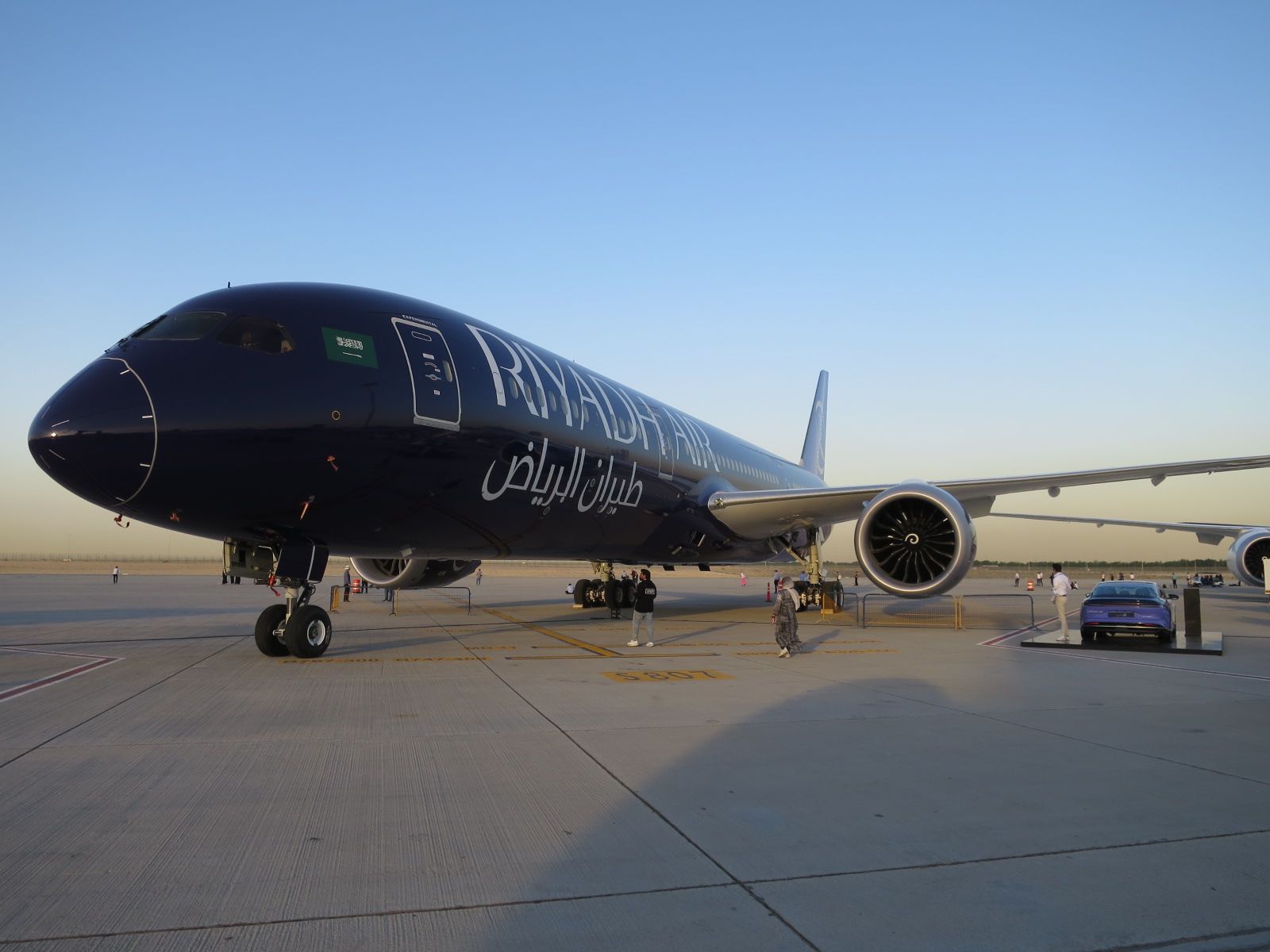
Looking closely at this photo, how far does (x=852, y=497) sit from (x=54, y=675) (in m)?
13.1

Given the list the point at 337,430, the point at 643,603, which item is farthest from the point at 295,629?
the point at 643,603

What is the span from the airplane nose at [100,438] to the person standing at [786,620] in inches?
318

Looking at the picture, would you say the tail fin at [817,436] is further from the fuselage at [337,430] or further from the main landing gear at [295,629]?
the main landing gear at [295,629]

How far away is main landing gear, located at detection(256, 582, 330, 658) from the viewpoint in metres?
11.1

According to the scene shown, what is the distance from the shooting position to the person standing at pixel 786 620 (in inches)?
495

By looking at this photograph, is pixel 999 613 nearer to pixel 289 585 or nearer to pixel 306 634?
pixel 306 634

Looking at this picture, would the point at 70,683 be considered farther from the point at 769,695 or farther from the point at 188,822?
the point at 769,695

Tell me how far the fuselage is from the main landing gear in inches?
32.6

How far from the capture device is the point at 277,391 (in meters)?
9.41

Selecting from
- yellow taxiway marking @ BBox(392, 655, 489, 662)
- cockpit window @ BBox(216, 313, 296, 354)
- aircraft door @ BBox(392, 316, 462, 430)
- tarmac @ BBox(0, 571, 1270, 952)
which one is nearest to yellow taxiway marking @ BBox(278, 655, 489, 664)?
yellow taxiway marking @ BBox(392, 655, 489, 662)

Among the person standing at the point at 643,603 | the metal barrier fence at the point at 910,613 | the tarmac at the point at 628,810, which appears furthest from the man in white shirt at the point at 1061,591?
the person standing at the point at 643,603

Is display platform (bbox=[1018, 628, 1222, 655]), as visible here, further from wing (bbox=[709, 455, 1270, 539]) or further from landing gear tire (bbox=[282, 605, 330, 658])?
landing gear tire (bbox=[282, 605, 330, 658])

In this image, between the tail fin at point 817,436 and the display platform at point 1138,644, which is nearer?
the display platform at point 1138,644

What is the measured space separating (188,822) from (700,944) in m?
2.79
